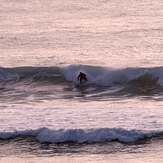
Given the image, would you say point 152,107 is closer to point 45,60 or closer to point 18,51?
point 45,60

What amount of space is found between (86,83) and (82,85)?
1.01 feet

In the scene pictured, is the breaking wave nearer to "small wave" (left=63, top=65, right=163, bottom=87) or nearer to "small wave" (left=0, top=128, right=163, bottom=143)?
"small wave" (left=63, top=65, right=163, bottom=87)

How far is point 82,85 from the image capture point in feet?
73.1

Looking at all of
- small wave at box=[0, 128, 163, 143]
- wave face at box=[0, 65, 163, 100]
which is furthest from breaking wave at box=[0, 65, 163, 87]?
small wave at box=[0, 128, 163, 143]

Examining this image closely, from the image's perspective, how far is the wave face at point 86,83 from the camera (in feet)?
68.7

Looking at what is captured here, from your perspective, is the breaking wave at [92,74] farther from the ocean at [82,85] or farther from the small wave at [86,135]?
the small wave at [86,135]

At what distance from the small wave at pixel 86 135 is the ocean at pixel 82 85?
3 centimetres

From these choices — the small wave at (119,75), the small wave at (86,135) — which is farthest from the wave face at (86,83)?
the small wave at (86,135)

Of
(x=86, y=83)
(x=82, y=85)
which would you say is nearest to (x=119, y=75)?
(x=86, y=83)

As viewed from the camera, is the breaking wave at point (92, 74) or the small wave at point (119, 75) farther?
the breaking wave at point (92, 74)

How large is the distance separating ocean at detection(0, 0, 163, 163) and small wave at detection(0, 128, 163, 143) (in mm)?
25

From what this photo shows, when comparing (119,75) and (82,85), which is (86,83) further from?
(119,75)

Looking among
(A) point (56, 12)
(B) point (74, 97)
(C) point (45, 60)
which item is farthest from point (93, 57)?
(A) point (56, 12)

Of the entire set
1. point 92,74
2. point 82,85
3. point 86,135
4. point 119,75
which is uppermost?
point 92,74
